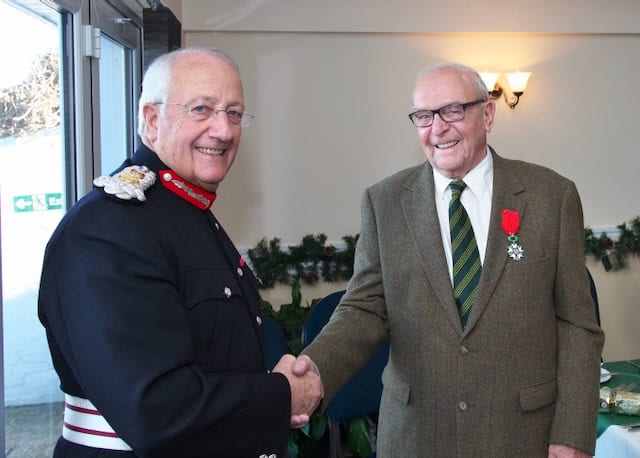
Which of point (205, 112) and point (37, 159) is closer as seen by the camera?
point (205, 112)

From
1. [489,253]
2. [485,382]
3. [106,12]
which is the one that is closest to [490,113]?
[489,253]

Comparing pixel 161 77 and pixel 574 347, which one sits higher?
pixel 161 77

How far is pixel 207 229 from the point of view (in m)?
1.45

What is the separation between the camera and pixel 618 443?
1977 millimetres

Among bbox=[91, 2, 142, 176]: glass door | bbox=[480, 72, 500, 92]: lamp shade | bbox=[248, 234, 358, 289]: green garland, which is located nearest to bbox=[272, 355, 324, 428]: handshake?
bbox=[91, 2, 142, 176]: glass door

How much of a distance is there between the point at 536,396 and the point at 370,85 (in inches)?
112

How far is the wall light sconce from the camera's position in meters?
4.23

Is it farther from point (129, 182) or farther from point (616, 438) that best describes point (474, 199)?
point (129, 182)

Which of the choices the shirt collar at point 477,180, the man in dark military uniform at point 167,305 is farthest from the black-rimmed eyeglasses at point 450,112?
the man in dark military uniform at point 167,305

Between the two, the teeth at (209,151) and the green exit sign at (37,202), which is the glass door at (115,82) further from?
the teeth at (209,151)

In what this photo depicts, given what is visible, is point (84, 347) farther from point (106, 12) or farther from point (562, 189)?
point (106, 12)

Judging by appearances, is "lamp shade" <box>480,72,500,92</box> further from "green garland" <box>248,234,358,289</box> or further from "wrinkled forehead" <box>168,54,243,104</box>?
"wrinkled forehead" <box>168,54,243,104</box>

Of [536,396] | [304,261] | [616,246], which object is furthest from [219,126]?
[616,246]

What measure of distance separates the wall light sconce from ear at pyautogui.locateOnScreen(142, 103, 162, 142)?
3.17m
